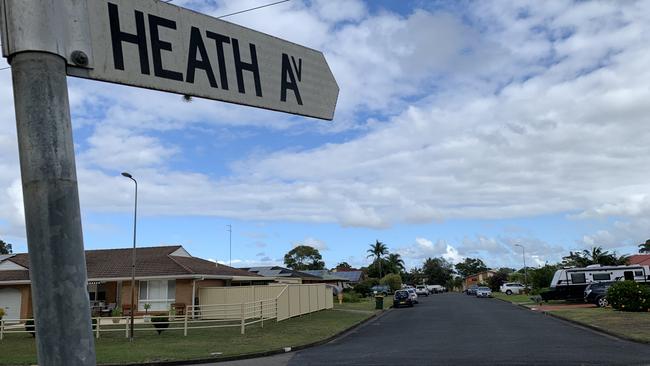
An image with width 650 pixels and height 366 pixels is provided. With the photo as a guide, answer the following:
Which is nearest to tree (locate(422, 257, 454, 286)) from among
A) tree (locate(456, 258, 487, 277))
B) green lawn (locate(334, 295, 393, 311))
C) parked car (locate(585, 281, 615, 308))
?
tree (locate(456, 258, 487, 277))

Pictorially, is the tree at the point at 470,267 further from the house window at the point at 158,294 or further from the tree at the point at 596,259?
the house window at the point at 158,294

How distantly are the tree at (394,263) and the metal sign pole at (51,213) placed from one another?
117872 millimetres

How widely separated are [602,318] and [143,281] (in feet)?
82.0

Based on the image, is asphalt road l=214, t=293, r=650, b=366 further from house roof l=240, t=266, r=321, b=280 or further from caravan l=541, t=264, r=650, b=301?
house roof l=240, t=266, r=321, b=280

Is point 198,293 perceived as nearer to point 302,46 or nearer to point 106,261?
point 106,261

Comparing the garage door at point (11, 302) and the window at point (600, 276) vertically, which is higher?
the garage door at point (11, 302)

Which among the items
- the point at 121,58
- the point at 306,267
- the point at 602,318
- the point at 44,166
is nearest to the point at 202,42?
the point at 121,58

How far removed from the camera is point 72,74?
85.3 inches

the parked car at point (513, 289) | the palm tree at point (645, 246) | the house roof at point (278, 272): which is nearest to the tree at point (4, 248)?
the house roof at point (278, 272)

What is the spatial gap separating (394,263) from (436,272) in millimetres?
31387

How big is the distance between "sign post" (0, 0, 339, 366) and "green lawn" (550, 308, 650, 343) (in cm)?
1823

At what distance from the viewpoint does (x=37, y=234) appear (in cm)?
194

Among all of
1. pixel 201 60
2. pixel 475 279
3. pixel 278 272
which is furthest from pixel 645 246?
pixel 201 60

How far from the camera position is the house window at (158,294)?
34781 mm
